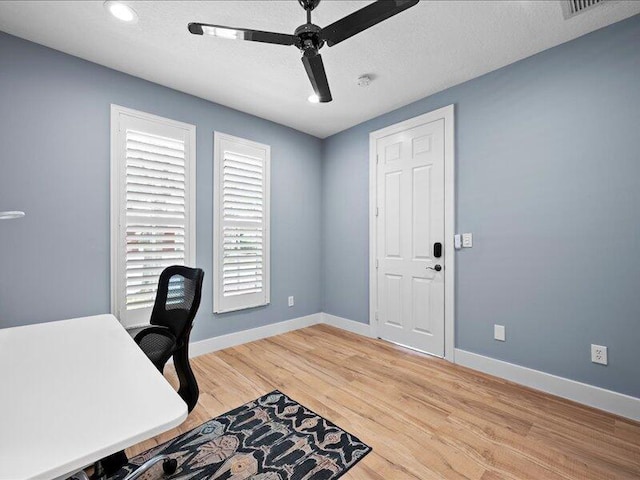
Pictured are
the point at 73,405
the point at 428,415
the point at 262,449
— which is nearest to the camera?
the point at 73,405

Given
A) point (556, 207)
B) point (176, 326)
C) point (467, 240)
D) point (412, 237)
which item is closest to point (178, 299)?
point (176, 326)

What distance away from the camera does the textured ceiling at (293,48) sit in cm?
193

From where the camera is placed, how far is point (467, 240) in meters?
2.84

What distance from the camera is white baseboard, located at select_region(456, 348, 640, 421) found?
2.03 m

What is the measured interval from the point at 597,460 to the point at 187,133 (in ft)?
13.1

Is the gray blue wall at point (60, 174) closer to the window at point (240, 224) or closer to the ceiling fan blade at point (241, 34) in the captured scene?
the window at point (240, 224)

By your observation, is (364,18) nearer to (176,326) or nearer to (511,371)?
(176,326)

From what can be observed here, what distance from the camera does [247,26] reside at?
6.81 feet

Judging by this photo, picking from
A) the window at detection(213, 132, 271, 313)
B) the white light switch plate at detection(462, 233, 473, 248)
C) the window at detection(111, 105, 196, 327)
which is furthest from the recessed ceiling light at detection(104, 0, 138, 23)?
the white light switch plate at detection(462, 233, 473, 248)

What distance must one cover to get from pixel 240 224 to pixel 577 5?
10.9 ft

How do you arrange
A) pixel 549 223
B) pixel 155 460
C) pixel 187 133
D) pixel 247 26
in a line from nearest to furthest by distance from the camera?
1. pixel 155 460
2. pixel 247 26
3. pixel 549 223
4. pixel 187 133

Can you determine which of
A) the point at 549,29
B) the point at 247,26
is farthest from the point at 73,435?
the point at 549,29

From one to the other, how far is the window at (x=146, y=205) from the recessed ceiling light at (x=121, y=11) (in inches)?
33.5

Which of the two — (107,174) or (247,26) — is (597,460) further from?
(107,174)
